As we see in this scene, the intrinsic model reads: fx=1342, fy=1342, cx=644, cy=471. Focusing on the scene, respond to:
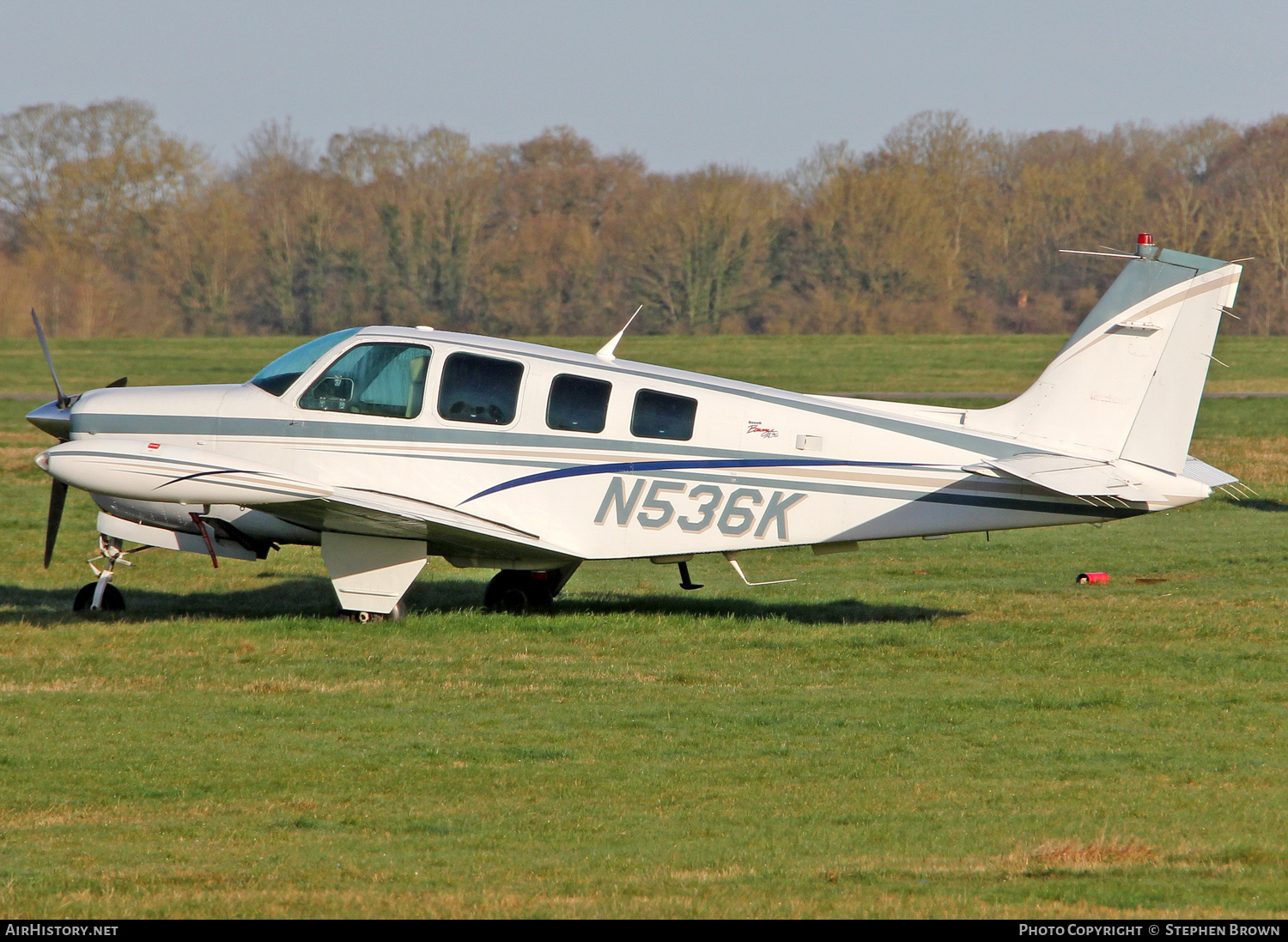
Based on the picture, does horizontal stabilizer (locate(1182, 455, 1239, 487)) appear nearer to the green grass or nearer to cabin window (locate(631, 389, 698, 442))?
cabin window (locate(631, 389, 698, 442))

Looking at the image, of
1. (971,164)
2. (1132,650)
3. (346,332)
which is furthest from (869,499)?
(971,164)

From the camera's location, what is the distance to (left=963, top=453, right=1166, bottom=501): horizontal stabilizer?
33.1 ft

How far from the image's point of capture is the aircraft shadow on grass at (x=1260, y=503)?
19811mm

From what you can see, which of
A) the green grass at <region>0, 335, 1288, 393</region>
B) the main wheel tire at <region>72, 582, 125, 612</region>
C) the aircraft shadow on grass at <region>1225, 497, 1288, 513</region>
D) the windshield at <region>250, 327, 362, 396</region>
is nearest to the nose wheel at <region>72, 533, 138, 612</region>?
the main wheel tire at <region>72, 582, 125, 612</region>

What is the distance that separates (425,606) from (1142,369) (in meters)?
6.80

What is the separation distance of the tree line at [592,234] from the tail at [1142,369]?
58.2 meters

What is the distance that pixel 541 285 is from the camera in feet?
233

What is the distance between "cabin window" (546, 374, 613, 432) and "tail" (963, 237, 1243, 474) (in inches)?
134

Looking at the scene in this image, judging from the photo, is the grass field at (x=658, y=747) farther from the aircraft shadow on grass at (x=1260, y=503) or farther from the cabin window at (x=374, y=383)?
the aircraft shadow on grass at (x=1260, y=503)

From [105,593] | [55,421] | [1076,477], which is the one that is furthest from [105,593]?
[1076,477]

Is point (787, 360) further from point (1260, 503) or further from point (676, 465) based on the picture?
point (676, 465)

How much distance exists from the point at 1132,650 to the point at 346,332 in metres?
6.90

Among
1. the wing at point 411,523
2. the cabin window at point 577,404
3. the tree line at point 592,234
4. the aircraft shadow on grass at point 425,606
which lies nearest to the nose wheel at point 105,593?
the aircraft shadow on grass at point 425,606

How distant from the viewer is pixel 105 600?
1234 centimetres
